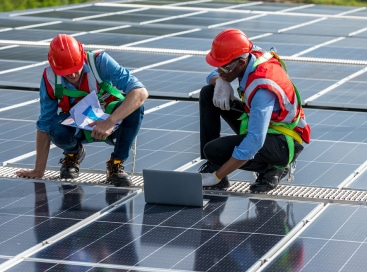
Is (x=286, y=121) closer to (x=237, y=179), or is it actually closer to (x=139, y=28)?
(x=237, y=179)

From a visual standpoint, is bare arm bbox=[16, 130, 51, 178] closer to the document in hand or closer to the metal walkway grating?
the metal walkway grating

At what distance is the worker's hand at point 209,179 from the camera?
9859 mm

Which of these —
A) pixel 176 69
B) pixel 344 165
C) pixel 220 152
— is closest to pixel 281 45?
pixel 176 69

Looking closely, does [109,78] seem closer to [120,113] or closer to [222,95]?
[120,113]

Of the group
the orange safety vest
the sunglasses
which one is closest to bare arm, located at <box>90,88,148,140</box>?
the sunglasses

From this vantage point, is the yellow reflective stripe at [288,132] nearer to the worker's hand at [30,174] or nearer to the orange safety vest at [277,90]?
the orange safety vest at [277,90]

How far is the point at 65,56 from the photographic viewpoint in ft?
31.9

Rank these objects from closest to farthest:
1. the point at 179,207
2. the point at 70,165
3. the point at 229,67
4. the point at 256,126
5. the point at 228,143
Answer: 1. the point at 256,126
2. the point at 179,207
3. the point at 229,67
4. the point at 228,143
5. the point at 70,165

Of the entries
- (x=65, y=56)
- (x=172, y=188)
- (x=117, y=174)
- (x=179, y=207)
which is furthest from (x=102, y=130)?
(x=179, y=207)

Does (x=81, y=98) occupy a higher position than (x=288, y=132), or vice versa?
(x=81, y=98)

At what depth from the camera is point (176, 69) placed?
17.4 metres

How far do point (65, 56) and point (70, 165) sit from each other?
4.14 feet

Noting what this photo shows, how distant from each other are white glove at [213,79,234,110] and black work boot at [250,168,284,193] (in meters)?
0.67

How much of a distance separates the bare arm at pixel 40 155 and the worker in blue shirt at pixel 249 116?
4.59 ft
